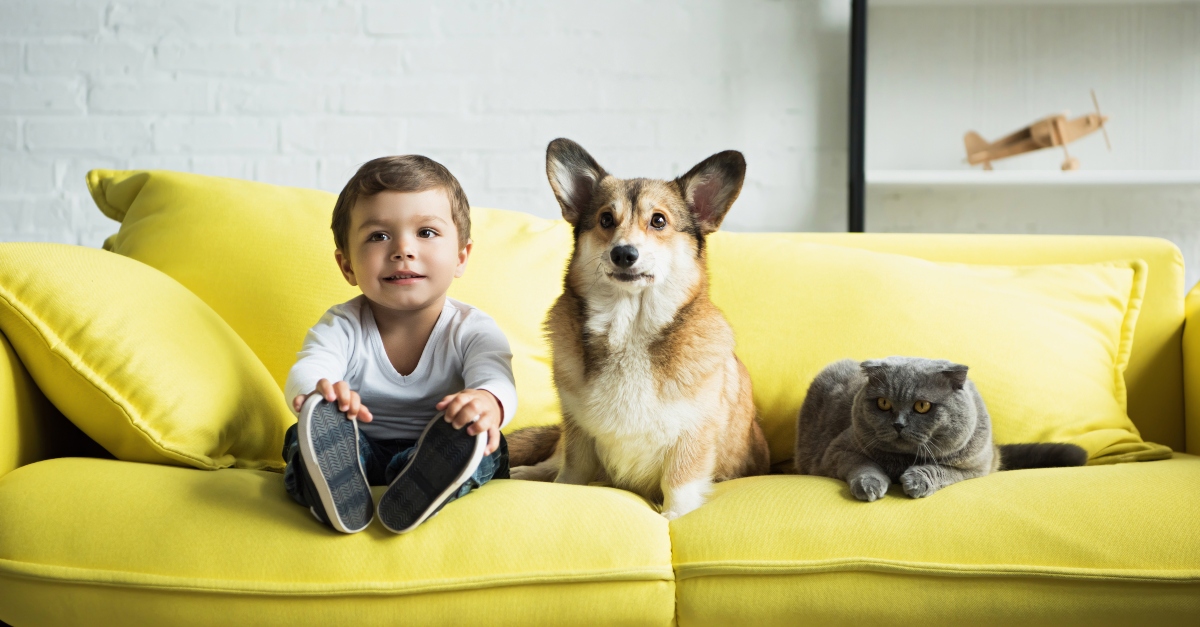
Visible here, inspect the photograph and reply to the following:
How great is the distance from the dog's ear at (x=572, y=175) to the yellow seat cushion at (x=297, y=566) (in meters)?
0.62

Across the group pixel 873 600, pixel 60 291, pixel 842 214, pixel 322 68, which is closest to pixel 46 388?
pixel 60 291

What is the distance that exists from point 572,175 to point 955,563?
94 cm

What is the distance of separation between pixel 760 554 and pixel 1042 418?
86 cm

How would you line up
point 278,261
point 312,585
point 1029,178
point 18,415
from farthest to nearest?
point 1029,178 < point 278,261 < point 18,415 < point 312,585

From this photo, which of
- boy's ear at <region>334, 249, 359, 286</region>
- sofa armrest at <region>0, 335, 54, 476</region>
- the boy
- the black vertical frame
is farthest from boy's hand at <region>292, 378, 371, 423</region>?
the black vertical frame

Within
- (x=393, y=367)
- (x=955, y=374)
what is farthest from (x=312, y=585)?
(x=955, y=374)

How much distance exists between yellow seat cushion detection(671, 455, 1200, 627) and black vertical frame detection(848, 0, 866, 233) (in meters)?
1.69

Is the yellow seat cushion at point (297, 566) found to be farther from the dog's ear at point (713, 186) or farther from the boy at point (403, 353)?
the dog's ear at point (713, 186)

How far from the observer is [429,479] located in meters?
1.15

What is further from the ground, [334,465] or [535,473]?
[334,465]

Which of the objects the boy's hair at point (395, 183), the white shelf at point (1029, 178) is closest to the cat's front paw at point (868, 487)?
the boy's hair at point (395, 183)

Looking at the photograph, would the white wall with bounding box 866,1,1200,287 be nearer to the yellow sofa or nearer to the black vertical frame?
the black vertical frame

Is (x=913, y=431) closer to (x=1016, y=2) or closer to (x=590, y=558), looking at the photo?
(x=590, y=558)

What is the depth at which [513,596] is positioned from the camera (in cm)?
112
